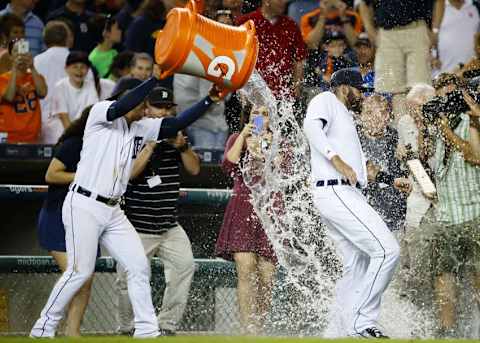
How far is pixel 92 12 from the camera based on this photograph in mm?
13266

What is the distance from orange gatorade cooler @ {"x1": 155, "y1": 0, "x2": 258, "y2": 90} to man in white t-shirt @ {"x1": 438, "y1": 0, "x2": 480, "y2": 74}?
15.6ft

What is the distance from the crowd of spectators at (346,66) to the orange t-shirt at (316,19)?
0.05ft

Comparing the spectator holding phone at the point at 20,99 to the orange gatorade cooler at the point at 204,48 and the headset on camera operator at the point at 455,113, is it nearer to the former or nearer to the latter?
the orange gatorade cooler at the point at 204,48

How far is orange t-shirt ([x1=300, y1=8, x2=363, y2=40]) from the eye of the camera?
39.4 ft

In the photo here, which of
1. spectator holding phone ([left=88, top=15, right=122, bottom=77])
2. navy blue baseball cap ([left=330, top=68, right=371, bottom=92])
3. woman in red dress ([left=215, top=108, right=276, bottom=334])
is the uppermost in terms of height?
spectator holding phone ([left=88, top=15, right=122, bottom=77])

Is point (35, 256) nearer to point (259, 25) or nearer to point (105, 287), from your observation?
point (105, 287)

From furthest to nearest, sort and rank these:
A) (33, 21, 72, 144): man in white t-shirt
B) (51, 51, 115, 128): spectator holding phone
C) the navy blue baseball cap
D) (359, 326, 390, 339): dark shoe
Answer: (33, 21, 72, 144): man in white t-shirt, (51, 51, 115, 128): spectator holding phone, the navy blue baseball cap, (359, 326, 390, 339): dark shoe

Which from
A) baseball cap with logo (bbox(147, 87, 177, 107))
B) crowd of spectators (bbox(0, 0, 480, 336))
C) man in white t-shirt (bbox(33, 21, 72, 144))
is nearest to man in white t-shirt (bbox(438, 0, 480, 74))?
crowd of spectators (bbox(0, 0, 480, 336))

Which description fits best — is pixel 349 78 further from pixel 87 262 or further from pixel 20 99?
pixel 20 99

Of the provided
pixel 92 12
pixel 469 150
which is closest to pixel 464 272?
pixel 469 150

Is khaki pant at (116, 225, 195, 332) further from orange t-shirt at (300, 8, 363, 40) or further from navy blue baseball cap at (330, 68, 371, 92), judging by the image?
orange t-shirt at (300, 8, 363, 40)

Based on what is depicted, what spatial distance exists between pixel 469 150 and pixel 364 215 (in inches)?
60.1

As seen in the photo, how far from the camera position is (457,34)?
39.7 ft

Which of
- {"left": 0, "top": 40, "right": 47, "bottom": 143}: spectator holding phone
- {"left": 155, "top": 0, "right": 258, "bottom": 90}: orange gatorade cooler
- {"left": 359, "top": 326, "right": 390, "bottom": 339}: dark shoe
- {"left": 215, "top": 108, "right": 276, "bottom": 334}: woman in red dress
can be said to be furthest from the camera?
{"left": 0, "top": 40, "right": 47, "bottom": 143}: spectator holding phone
